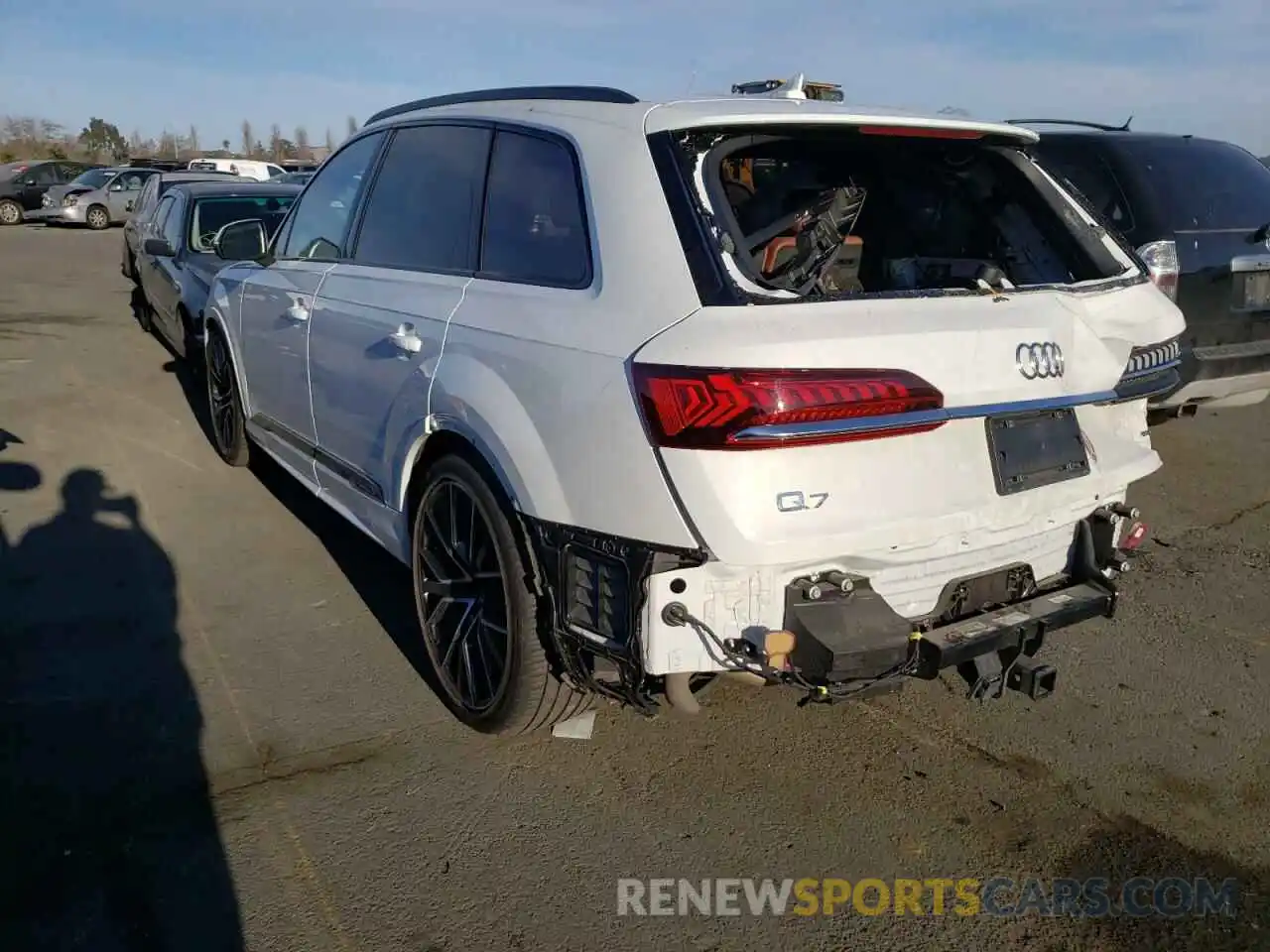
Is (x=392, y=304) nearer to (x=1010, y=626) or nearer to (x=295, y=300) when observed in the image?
(x=295, y=300)

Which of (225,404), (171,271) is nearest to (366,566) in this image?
(225,404)

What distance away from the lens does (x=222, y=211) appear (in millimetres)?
8789

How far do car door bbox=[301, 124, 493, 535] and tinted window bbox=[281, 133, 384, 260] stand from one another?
23cm

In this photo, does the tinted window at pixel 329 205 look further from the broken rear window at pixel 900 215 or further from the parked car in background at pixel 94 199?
the parked car in background at pixel 94 199

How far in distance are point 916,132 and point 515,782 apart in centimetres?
A: 228

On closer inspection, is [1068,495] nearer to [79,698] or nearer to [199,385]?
[79,698]

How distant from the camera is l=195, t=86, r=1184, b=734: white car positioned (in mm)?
2404

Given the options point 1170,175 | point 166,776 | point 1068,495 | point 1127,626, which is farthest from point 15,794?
point 1170,175

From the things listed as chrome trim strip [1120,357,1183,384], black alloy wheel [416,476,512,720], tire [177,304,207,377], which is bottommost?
black alloy wheel [416,476,512,720]

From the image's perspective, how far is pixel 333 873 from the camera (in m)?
2.69

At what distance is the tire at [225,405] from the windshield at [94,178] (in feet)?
87.2

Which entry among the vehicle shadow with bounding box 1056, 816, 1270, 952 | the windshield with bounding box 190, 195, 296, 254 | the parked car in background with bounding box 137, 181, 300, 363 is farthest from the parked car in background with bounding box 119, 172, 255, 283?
the vehicle shadow with bounding box 1056, 816, 1270, 952

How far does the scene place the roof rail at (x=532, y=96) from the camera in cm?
294

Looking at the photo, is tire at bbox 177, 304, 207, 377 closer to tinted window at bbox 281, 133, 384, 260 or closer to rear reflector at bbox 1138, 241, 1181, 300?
tinted window at bbox 281, 133, 384, 260
